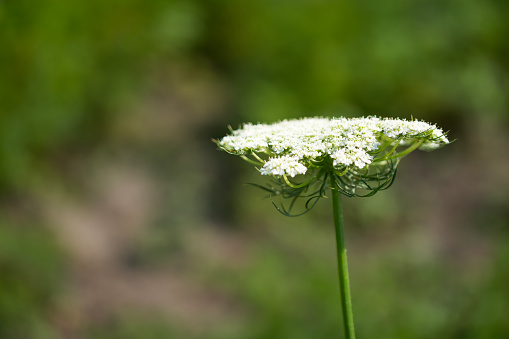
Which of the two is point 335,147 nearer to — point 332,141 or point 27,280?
point 332,141

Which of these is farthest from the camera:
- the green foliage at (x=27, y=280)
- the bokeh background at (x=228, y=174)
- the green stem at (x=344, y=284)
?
the bokeh background at (x=228, y=174)

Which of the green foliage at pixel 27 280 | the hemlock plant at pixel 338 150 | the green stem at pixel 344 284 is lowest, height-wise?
the green stem at pixel 344 284

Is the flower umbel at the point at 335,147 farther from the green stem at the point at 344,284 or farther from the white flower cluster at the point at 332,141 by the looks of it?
the green stem at the point at 344,284

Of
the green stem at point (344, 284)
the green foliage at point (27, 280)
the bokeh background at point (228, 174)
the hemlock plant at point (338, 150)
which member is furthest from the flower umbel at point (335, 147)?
the green foliage at point (27, 280)

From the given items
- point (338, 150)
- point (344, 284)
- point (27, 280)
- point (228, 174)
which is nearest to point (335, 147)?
point (338, 150)

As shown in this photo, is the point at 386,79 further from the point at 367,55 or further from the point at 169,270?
the point at 169,270
